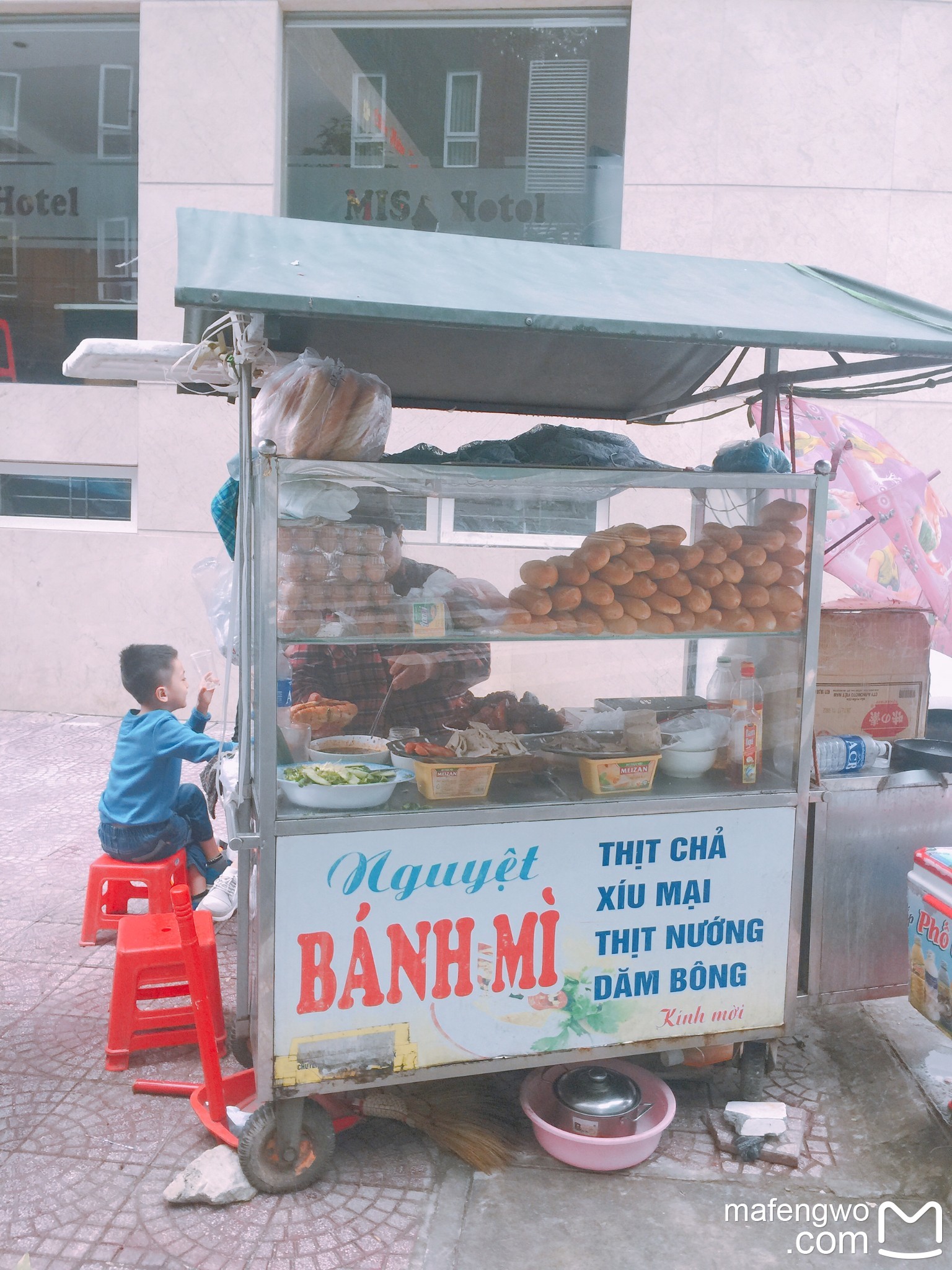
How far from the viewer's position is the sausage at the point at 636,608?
2.96 m

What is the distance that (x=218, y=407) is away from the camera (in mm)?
7406

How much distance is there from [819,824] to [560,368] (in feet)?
6.17

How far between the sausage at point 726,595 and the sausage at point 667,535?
0.61 ft

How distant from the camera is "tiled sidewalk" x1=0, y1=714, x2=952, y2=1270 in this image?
2402 millimetres

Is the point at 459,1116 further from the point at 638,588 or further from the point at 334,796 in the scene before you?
the point at 638,588

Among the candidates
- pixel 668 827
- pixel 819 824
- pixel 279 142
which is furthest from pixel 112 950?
pixel 279 142

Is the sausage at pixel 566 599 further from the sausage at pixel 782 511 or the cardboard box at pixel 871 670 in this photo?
the cardboard box at pixel 871 670

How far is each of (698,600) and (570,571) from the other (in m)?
0.41

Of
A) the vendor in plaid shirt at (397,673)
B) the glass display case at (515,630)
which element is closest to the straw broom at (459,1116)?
the glass display case at (515,630)

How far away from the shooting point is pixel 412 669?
3.29 meters

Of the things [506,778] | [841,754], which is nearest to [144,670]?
[506,778]

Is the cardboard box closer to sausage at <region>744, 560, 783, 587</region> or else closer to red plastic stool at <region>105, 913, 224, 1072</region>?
sausage at <region>744, 560, 783, 587</region>

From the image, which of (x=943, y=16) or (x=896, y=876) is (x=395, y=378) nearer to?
(x=896, y=876)

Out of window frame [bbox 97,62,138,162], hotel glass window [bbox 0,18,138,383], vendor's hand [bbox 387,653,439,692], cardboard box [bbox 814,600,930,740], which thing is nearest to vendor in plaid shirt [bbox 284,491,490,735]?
vendor's hand [bbox 387,653,439,692]
